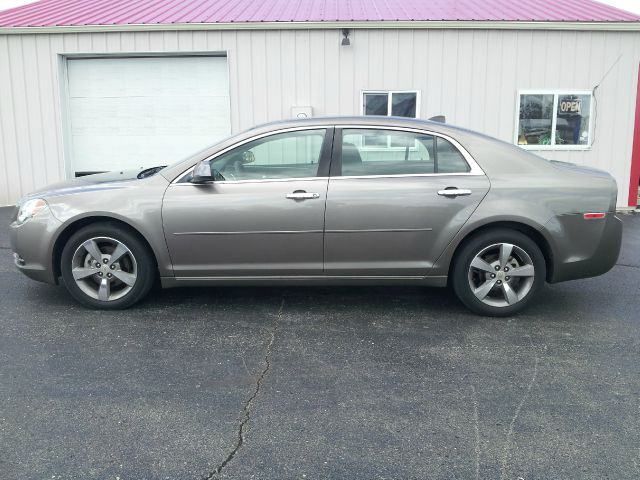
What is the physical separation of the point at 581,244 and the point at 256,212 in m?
2.59

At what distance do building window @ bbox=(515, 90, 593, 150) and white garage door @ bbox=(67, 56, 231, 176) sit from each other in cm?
534

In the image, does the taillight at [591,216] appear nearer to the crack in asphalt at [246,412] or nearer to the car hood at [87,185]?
the crack in asphalt at [246,412]

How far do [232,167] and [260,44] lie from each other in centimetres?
624

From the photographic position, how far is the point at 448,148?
15.7 ft

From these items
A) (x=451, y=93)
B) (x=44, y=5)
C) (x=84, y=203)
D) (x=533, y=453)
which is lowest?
(x=533, y=453)

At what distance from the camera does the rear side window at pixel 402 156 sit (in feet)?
15.6

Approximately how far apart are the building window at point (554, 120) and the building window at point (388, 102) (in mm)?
1879

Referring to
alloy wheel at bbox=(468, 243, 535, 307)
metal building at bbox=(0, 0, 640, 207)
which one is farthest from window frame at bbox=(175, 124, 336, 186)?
metal building at bbox=(0, 0, 640, 207)

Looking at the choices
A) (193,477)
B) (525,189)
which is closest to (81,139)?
(525,189)

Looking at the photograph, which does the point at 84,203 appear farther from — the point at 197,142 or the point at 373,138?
the point at 197,142

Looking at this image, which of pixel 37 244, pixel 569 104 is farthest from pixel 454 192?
pixel 569 104

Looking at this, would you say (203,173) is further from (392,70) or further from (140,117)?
(140,117)

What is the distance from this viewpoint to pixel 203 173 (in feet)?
14.9

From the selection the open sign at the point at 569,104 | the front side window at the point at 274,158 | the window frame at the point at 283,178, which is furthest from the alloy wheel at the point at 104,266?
the open sign at the point at 569,104
